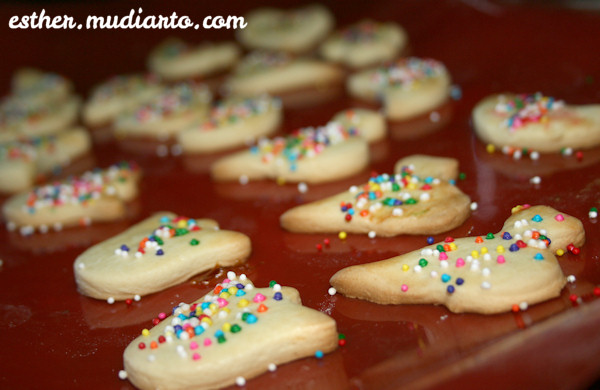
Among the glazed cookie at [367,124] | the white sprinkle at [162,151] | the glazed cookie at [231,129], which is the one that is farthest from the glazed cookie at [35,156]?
the glazed cookie at [367,124]

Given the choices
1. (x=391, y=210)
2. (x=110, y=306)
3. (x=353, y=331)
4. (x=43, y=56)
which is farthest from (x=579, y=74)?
(x=43, y=56)

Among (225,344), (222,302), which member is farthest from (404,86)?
(225,344)

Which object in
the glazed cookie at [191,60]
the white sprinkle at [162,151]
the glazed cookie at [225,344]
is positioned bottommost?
the white sprinkle at [162,151]

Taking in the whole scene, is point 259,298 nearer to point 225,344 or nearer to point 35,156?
point 225,344

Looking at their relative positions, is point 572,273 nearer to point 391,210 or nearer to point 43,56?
point 391,210

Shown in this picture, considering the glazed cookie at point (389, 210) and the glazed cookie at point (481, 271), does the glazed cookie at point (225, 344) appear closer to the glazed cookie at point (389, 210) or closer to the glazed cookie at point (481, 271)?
the glazed cookie at point (481, 271)

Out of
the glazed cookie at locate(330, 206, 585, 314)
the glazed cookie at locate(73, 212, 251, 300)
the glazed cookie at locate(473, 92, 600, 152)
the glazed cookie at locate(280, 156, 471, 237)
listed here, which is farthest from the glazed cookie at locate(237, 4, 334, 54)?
the glazed cookie at locate(330, 206, 585, 314)
